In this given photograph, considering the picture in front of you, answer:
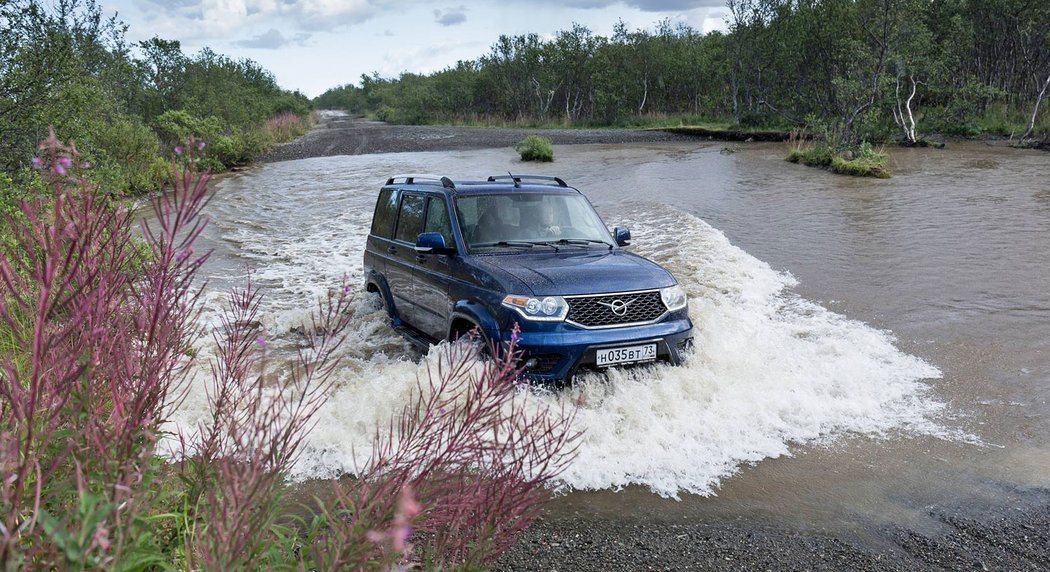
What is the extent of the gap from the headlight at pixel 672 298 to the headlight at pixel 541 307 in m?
0.96

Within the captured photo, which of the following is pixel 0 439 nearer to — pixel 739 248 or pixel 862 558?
pixel 862 558

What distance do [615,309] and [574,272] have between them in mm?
489

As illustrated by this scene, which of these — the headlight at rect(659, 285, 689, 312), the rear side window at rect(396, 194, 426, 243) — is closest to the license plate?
the headlight at rect(659, 285, 689, 312)

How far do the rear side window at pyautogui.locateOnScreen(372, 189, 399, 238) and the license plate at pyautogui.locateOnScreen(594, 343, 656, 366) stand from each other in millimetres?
3560

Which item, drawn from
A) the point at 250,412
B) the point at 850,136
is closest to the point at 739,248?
the point at 250,412

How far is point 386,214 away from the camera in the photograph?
929cm

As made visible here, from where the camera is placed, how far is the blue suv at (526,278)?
21.0 ft

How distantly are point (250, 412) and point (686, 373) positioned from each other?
5.15 meters

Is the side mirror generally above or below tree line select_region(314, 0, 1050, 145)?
below

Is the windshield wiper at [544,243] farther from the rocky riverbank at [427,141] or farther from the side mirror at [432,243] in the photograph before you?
the rocky riverbank at [427,141]

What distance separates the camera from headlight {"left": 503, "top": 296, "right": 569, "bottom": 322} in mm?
6367

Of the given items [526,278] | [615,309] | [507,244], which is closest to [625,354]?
[615,309]

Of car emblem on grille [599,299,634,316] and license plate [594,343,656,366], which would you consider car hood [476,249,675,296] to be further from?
license plate [594,343,656,366]

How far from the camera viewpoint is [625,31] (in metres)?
68.9
